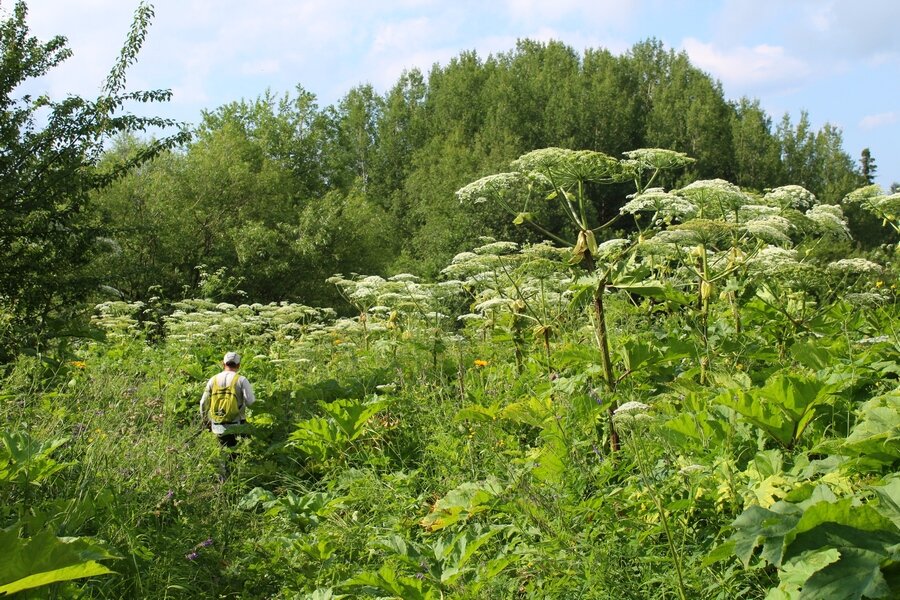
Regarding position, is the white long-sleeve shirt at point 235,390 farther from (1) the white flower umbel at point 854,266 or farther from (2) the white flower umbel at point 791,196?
(1) the white flower umbel at point 854,266

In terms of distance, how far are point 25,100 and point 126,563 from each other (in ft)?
19.0

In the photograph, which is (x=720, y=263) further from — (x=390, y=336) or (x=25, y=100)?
(x=25, y=100)

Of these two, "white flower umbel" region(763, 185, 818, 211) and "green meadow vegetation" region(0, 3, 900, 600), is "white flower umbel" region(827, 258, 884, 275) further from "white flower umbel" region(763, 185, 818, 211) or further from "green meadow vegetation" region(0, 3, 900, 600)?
"white flower umbel" region(763, 185, 818, 211)

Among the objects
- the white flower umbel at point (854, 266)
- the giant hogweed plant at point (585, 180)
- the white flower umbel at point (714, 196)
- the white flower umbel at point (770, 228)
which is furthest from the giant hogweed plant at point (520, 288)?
the white flower umbel at point (854, 266)

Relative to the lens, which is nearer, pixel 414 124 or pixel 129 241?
pixel 129 241

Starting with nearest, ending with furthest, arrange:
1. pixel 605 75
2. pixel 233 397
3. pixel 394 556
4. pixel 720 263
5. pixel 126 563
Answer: pixel 394 556
pixel 126 563
pixel 720 263
pixel 233 397
pixel 605 75

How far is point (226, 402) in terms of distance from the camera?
689cm

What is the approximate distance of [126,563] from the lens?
4.04 metres

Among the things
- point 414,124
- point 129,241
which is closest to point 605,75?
point 414,124

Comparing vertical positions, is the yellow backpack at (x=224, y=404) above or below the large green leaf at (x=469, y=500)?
above

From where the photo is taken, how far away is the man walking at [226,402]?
687cm

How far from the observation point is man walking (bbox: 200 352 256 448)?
6871mm

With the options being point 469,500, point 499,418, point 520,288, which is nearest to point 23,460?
point 469,500

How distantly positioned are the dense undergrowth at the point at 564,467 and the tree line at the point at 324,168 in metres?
2.08
